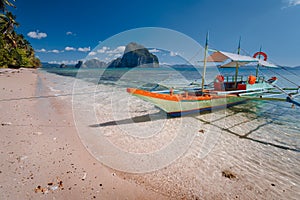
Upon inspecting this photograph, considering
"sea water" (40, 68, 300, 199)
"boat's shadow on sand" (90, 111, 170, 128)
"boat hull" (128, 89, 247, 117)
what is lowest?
"sea water" (40, 68, 300, 199)

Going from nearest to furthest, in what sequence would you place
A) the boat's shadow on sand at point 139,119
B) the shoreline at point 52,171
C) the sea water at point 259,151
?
the shoreline at point 52,171
the sea water at point 259,151
the boat's shadow on sand at point 139,119

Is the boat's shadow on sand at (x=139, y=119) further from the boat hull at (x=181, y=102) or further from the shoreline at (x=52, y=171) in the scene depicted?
the shoreline at (x=52, y=171)

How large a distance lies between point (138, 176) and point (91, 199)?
1014 mm

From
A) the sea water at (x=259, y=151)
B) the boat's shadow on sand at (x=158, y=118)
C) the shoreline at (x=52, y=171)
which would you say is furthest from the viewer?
the boat's shadow on sand at (x=158, y=118)

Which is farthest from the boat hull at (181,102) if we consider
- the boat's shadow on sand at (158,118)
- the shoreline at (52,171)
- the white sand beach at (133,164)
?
the shoreline at (52,171)

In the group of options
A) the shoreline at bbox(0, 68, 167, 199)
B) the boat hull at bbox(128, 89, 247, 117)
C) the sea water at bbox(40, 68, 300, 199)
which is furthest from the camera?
the boat hull at bbox(128, 89, 247, 117)

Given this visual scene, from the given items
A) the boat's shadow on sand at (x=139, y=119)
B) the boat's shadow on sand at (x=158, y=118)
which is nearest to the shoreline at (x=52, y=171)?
the boat's shadow on sand at (x=139, y=119)

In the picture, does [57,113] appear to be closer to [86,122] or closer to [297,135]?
[86,122]

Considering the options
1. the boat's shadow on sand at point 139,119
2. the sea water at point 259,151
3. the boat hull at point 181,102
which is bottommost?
the sea water at point 259,151

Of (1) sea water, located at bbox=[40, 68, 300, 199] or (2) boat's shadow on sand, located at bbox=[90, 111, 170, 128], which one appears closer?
(1) sea water, located at bbox=[40, 68, 300, 199]

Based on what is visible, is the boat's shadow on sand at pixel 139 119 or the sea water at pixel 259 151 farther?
the boat's shadow on sand at pixel 139 119

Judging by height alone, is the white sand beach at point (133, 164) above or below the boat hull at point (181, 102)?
below

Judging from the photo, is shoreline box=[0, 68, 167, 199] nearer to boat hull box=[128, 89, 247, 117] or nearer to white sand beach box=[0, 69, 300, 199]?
white sand beach box=[0, 69, 300, 199]

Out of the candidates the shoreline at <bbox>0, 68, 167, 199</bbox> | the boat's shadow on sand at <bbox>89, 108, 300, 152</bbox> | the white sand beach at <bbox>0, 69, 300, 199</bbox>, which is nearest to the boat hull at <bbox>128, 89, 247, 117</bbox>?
the boat's shadow on sand at <bbox>89, 108, 300, 152</bbox>
